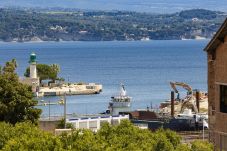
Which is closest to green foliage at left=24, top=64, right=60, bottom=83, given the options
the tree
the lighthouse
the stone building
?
the lighthouse

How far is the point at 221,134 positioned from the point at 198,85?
388ft

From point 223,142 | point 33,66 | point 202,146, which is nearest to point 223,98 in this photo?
A: point 223,142

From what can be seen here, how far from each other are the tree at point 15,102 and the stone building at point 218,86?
16920mm

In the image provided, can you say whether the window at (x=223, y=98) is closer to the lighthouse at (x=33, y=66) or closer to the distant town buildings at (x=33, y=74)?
the distant town buildings at (x=33, y=74)

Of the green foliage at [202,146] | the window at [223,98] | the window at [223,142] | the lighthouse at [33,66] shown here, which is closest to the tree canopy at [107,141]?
the green foliage at [202,146]

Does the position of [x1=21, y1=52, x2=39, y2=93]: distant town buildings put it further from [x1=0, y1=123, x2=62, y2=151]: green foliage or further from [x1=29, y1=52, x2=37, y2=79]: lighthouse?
[x1=0, y1=123, x2=62, y2=151]: green foliage

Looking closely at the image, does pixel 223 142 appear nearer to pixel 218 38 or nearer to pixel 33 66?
pixel 218 38

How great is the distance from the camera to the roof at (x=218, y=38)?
85.1ft

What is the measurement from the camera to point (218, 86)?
26.2m

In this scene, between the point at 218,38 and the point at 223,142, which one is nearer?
the point at 218,38

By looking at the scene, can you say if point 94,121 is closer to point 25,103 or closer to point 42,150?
point 25,103

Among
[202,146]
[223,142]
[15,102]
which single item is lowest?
[202,146]

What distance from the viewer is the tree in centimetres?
4284

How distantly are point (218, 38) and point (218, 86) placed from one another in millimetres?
1165
